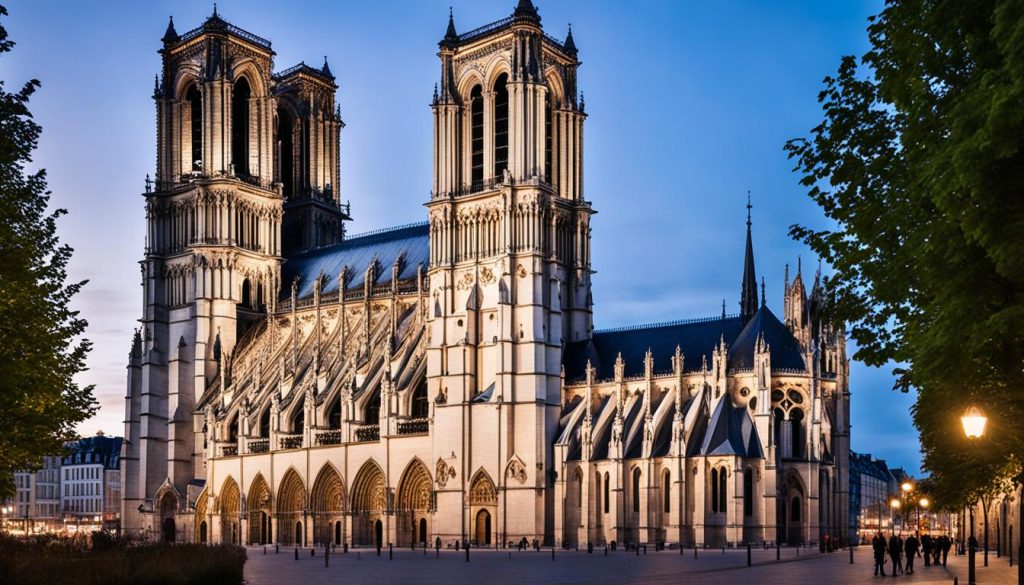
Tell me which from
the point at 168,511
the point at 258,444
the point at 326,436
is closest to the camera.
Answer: the point at 326,436

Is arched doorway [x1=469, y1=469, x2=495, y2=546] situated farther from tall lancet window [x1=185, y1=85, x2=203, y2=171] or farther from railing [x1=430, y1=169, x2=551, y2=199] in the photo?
tall lancet window [x1=185, y1=85, x2=203, y2=171]

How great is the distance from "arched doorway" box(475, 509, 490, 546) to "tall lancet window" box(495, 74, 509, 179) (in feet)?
73.7

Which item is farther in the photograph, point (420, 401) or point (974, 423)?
point (420, 401)

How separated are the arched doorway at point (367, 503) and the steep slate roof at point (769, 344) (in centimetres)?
2624

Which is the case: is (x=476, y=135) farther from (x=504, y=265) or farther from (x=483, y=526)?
(x=483, y=526)

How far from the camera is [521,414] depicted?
3221 inches

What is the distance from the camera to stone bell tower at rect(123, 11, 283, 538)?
327 ft

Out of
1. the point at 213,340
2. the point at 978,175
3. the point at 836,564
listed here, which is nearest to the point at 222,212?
the point at 213,340

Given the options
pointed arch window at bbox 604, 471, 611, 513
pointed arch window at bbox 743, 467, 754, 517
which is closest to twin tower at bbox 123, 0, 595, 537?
pointed arch window at bbox 604, 471, 611, 513

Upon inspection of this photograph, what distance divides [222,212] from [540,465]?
35629mm

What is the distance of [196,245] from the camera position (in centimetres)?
9919

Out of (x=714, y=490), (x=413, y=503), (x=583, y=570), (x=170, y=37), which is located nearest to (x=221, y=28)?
(x=170, y=37)

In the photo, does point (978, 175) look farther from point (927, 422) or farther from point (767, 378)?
point (767, 378)

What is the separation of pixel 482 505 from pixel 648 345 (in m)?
15.4
